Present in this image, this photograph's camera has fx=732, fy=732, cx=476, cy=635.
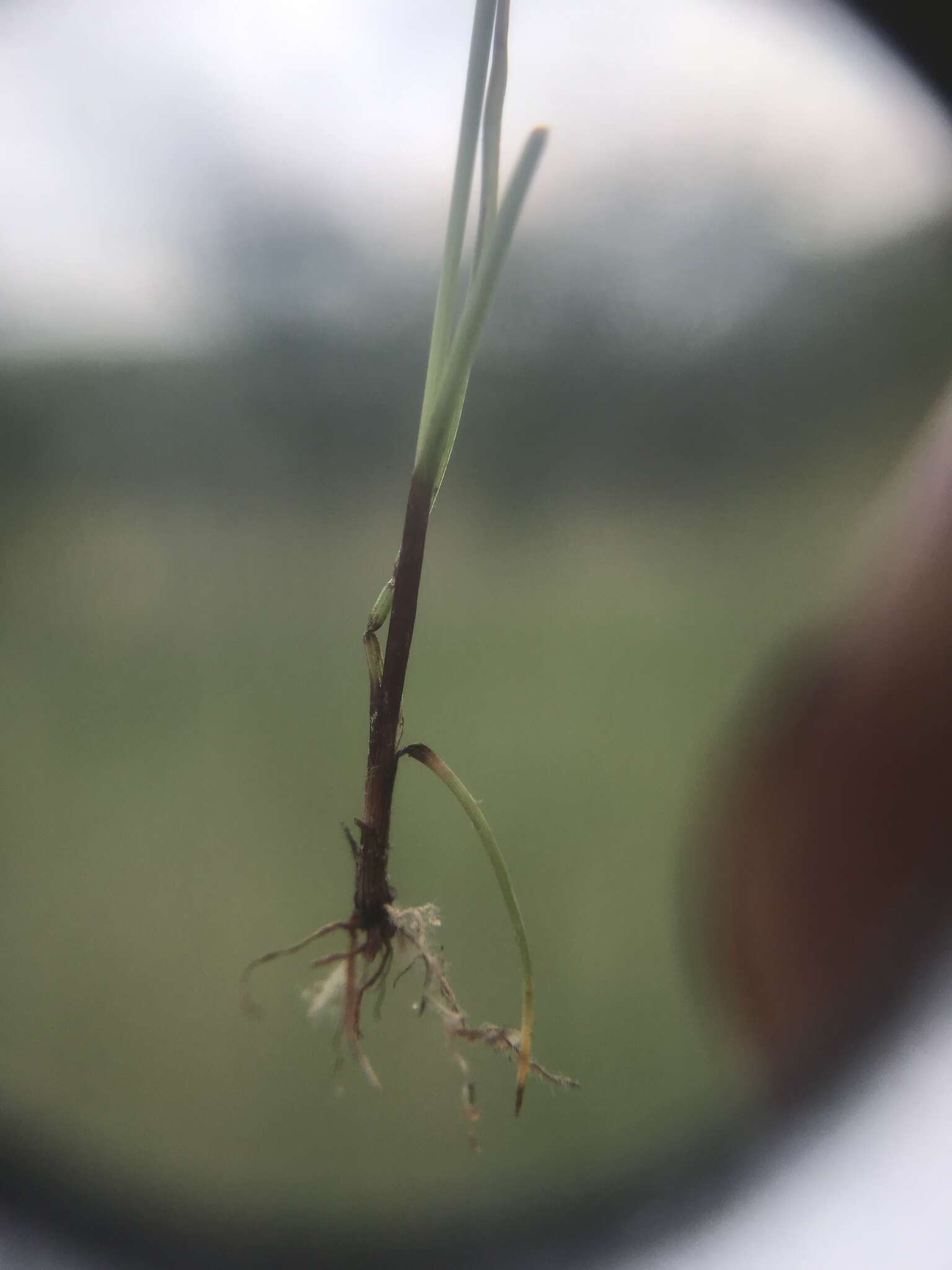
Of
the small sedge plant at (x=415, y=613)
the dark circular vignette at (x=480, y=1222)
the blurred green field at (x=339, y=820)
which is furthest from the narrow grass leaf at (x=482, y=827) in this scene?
the blurred green field at (x=339, y=820)

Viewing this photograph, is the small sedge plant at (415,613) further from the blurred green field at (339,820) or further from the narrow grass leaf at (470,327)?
the blurred green field at (339,820)

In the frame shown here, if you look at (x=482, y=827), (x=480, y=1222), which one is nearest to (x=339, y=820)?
(x=480, y=1222)

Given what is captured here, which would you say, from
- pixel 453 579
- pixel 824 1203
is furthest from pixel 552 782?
pixel 824 1203

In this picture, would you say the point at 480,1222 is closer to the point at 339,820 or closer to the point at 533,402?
the point at 339,820

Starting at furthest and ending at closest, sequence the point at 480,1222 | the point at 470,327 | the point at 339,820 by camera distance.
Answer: the point at 339,820
the point at 480,1222
the point at 470,327

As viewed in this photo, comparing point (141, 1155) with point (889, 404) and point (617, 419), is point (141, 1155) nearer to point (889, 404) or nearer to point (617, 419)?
point (617, 419)

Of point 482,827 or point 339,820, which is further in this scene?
point 339,820

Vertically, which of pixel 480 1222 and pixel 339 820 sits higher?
pixel 339 820

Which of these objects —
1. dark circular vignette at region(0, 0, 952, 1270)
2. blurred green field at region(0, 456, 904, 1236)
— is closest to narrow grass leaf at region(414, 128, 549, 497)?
dark circular vignette at region(0, 0, 952, 1270)
